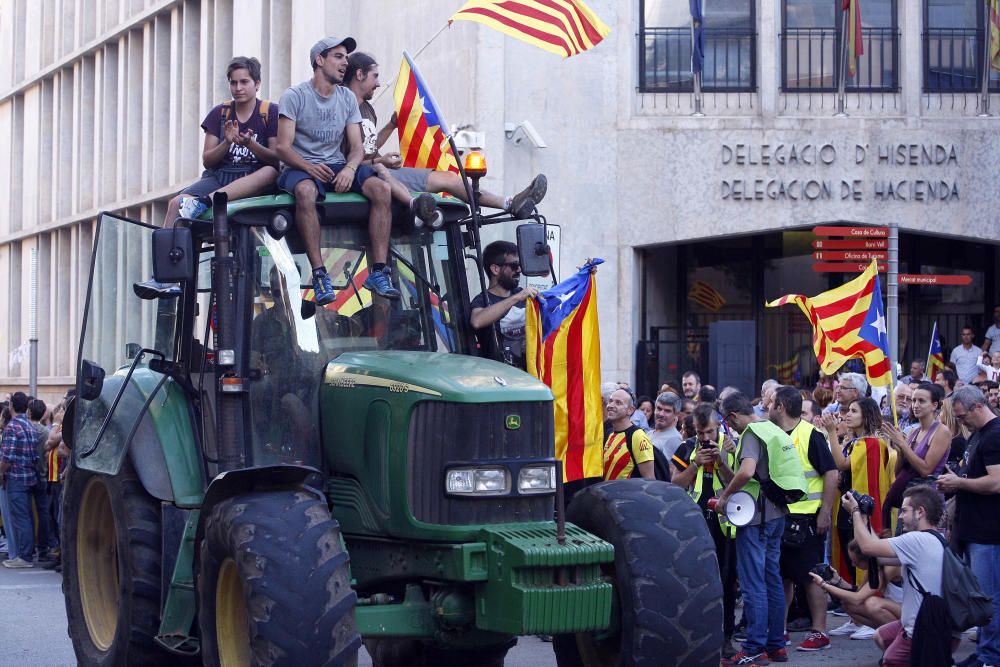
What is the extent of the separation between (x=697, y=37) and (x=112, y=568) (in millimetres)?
14417

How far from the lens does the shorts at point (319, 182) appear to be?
25.2 ft

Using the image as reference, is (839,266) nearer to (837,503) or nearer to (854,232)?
(854,232)

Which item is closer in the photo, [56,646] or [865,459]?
[56,646]

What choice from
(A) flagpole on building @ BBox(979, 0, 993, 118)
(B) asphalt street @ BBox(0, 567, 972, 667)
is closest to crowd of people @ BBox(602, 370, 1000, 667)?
(B) asphalt street @ BBox(0, 567, 972, 667)

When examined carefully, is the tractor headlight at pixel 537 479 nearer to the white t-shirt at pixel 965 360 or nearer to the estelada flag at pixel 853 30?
the white t-shirt at pixel 965 360

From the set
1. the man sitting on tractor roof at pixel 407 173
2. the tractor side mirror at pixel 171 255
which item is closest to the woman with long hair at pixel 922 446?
the man sitting on tractor roof at pixel 407 173

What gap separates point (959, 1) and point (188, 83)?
54.3ft

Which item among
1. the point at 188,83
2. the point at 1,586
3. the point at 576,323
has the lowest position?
the point at 1,586

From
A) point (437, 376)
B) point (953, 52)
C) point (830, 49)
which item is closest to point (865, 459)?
point (437, 376)

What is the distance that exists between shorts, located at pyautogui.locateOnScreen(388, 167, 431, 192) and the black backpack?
383 centimetres

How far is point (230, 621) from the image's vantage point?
6.88m

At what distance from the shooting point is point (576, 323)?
835 cm

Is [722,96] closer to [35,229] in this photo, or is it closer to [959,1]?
[959,1]

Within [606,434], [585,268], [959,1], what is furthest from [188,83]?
[585,268]
